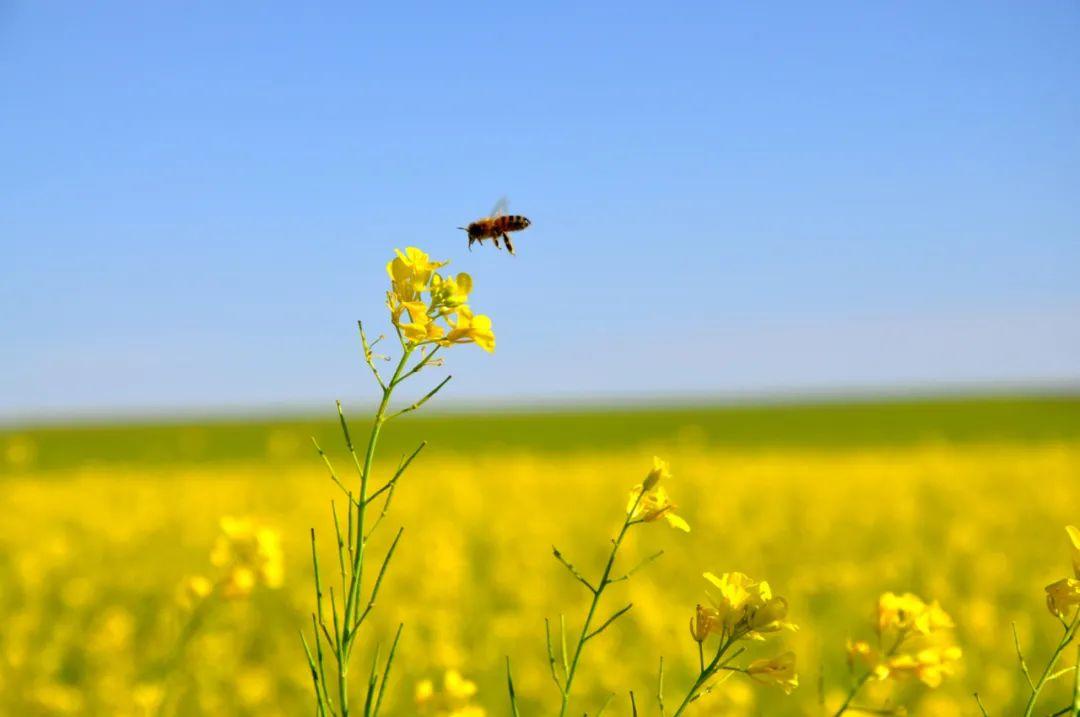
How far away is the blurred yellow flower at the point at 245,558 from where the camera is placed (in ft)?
6.66

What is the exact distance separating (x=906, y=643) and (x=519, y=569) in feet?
19.4

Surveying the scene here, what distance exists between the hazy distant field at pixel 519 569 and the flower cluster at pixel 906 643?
10cm

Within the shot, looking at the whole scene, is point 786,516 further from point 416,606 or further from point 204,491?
point 204,491

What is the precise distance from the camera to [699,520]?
29.7 feet

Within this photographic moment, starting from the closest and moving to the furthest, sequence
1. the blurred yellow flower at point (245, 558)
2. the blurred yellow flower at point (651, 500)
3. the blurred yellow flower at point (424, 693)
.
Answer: the blurred yellow flower at point (651, 500)
the blurred yellow flower at point (424, 693)
the blurred yellow flower at point (245, 558)

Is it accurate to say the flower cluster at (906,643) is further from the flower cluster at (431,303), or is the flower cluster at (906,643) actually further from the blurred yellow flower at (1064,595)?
the flower cluster at (431,303)

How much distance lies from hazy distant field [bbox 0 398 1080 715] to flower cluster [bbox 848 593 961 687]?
0.10 m

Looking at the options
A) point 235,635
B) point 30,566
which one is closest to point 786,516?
point 235,635

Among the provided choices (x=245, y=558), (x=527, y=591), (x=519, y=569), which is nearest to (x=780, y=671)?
(x=245, y=558)

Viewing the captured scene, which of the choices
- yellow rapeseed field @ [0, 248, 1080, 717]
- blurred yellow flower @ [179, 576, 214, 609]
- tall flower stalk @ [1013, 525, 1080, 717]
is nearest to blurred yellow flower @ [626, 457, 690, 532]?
yellow rapeseed field @ [0, 248, 1080, 717]

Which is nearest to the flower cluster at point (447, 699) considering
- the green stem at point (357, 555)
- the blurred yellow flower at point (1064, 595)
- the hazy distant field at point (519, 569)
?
the green stem at point (357, 555)

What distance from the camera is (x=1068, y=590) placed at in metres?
1.21

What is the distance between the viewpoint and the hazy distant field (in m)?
4.62

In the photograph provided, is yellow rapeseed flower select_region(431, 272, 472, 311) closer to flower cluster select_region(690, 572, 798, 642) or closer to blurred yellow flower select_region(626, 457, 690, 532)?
blurred yellow flower select_region(626, 457, 690, 532)
